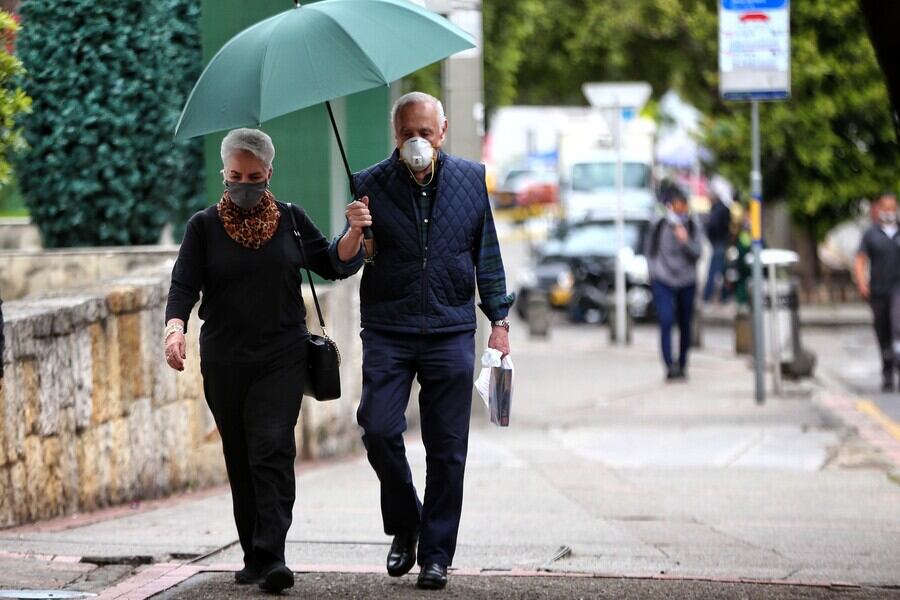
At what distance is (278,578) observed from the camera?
6.05 m

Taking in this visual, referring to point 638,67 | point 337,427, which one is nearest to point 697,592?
point 337,427

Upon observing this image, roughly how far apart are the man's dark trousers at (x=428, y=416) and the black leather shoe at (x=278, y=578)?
20.9 inches

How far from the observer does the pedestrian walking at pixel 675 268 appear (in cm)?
1608

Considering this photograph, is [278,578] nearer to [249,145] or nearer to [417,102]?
[249,145]

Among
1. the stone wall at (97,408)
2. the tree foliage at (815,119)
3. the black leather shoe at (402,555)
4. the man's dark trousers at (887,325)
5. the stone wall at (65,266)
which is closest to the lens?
the black leather shoe at (402,555)

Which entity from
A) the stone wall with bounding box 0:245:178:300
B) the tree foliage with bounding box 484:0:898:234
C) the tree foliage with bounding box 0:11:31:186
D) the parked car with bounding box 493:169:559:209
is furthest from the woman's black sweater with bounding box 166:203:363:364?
the parked car with bounding box 493:169:559:209

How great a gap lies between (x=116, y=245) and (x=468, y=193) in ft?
18.5

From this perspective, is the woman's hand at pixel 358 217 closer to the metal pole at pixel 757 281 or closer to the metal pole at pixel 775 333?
the metal pole at pixel 757 281

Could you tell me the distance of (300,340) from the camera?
6.26 m

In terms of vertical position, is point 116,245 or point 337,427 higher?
point 116,245

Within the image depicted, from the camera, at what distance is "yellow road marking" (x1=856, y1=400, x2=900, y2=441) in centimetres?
1290

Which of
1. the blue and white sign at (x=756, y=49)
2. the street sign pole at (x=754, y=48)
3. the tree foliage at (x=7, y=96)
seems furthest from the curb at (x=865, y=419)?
the tree foliage at (x=7, y=96)

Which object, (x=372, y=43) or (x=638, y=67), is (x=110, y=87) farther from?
(x=638, y=67)

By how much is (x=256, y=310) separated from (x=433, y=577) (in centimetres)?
116
